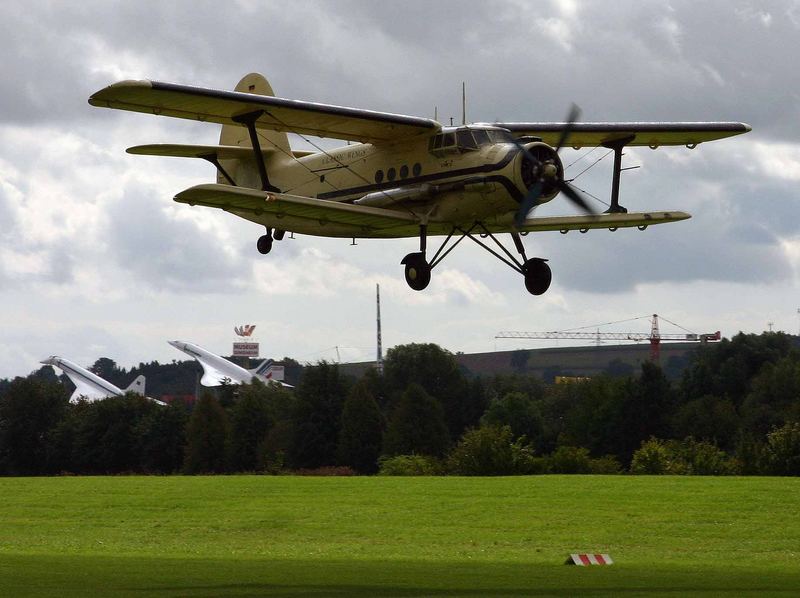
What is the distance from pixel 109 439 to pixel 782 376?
70.2 m

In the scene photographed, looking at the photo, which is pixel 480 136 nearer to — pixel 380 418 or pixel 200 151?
pixel 200 151

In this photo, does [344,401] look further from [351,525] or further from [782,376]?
[351,525]

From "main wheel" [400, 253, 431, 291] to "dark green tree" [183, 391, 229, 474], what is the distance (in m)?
108

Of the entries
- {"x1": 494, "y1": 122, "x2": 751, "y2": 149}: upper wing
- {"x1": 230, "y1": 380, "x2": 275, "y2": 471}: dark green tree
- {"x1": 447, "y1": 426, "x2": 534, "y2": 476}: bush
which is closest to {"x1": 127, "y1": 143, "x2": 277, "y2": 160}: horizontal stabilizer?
{"x1": 494, "y1": 122, "x2": 751, "y2": 149}: upper wing

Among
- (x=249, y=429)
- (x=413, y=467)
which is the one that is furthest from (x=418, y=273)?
(x=249, y=429)

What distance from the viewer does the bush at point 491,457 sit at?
77.7 metres

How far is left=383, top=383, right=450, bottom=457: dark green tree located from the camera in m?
129

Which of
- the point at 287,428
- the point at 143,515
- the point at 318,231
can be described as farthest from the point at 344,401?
the point at 318,231

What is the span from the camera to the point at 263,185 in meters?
35.7

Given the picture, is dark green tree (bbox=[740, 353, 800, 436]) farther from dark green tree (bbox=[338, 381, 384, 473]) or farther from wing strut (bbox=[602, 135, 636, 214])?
wing strut (bbox=[602, 135, 636, 214])

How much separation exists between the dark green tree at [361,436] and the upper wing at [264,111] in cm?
10039

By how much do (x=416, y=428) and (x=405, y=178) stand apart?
98.8 m

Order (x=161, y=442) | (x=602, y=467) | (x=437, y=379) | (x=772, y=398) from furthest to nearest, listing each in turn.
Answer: (x=437, y=379) → (x=161, y=442) → (x=772, y=398) → (x=602, y=467)

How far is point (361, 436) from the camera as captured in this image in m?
135
